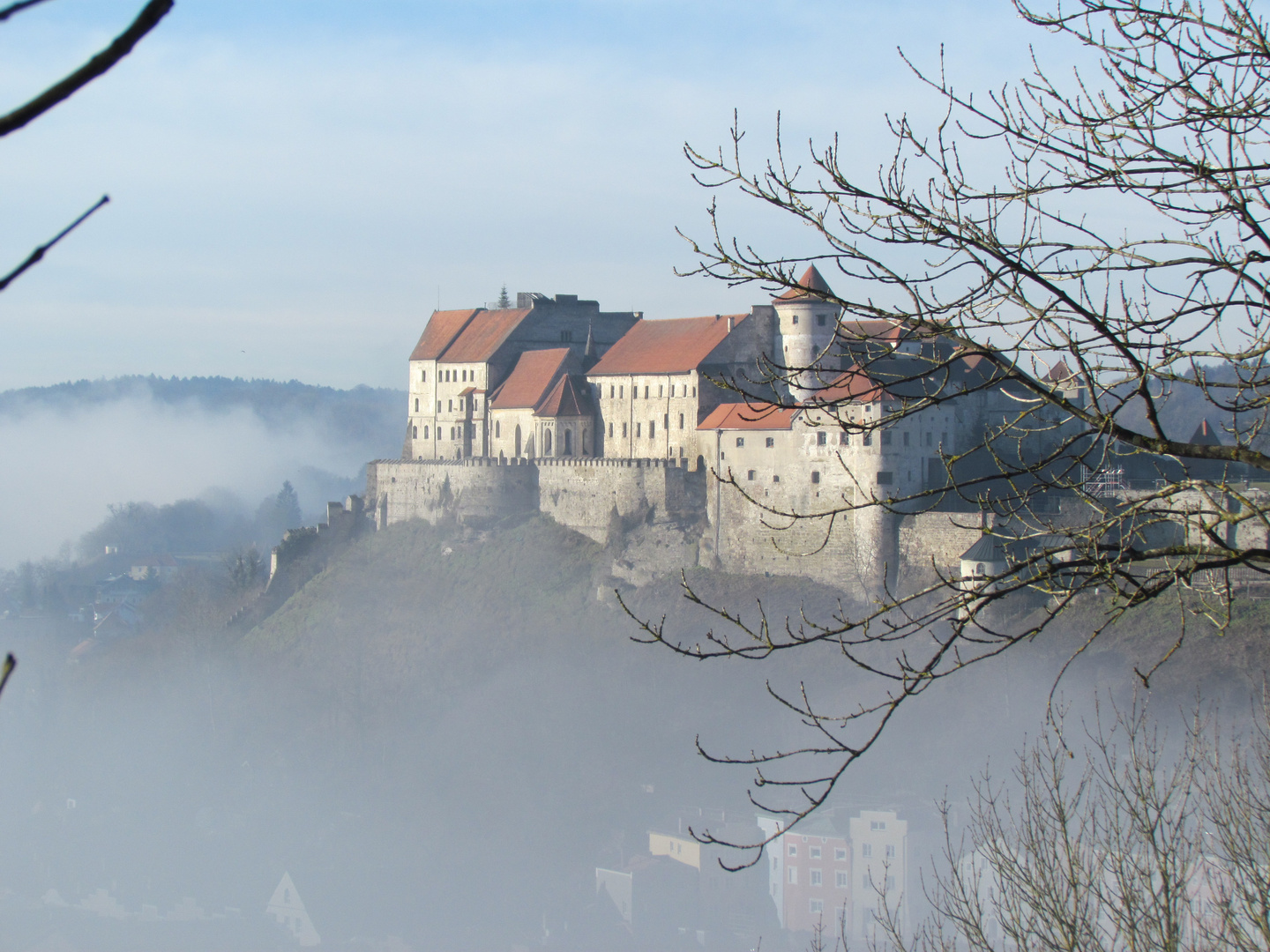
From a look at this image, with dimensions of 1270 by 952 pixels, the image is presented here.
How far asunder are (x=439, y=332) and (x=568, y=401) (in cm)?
1549

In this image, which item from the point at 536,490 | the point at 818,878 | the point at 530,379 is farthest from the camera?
the point at 530,379

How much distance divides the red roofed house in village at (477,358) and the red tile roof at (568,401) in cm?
524

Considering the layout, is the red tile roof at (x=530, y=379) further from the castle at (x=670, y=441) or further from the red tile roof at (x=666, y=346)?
the red tile roof at (x=666, y=346)

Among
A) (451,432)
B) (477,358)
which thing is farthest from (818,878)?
(477,358)

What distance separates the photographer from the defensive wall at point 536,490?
5334cm

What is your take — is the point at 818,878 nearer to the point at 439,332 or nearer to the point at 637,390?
the point at 637,390

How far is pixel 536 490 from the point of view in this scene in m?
60.3

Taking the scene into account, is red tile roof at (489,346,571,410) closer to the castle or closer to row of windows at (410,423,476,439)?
the castle

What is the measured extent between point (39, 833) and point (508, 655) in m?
34.9

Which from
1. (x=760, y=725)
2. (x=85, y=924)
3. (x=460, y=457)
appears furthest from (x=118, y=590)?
(x=760, y=725)

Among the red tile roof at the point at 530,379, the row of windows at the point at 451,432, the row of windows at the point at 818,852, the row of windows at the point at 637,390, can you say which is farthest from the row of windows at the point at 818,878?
the row of windows at the point at 451,432

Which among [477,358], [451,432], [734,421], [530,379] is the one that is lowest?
[451,432]

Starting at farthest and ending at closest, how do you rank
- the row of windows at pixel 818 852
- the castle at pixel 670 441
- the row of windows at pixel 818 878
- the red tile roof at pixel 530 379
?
the red tile roof at pixel 530 379
the row of windows at pixel 818 878
the row of windows at pixel 818 852
the castle at pixel 670 441

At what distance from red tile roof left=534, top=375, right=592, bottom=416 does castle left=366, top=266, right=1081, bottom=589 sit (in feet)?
0.26
